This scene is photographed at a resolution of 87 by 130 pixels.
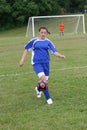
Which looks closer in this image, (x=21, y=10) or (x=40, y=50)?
(x=40, y=50)

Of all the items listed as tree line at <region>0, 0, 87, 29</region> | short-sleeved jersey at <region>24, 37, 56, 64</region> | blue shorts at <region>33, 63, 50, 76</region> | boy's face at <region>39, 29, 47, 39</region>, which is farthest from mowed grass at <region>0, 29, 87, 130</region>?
tree line at <region>0, 0, 87, 29</region>

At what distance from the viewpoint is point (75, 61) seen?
17188 millimetres

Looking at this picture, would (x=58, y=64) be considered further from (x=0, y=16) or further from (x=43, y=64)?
(x=0, y=16)

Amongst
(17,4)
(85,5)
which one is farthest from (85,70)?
(85,5)

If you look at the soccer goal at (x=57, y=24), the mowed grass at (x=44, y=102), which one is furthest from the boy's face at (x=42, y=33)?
the soccer goal at (x=57, y=24)

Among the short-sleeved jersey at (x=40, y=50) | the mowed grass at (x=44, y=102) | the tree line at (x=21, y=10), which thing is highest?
the short-sleeved jersey at (x=40, y=50)

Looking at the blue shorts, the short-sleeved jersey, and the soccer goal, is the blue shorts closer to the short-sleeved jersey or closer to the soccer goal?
the short-sleeved jersey

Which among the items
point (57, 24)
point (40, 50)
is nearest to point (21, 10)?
point (57, 24)

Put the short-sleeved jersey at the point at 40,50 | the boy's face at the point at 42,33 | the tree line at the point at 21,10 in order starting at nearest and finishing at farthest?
the boy's face at the point at 42,33 < the short-sleeved jersey at the point at 40,50 < the tree line at the point at 21,10

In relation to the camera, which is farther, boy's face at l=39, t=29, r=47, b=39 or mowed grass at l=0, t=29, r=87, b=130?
boy's face at l=39, t=29, r=47, b=39

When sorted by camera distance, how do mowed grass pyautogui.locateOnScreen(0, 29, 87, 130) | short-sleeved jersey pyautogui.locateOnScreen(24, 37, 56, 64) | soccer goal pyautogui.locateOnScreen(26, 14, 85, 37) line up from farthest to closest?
soccer goal pyautogui.locateOnScreen(26, 14, 85, 37)
short-sleeved jersey pyautogui.locateOnScreen(24, 37, 56, 64)
mowed grass pyautogui.locateOnScreen(0, 29, 87, 130)

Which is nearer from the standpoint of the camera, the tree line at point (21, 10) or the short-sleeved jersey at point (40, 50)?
the short-sleeved jersey at point (40, 50)

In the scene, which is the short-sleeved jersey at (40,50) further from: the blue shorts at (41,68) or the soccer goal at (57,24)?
the soccer goal at (57,24)

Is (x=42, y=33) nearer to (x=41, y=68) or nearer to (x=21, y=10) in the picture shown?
(x=41, y=68)
